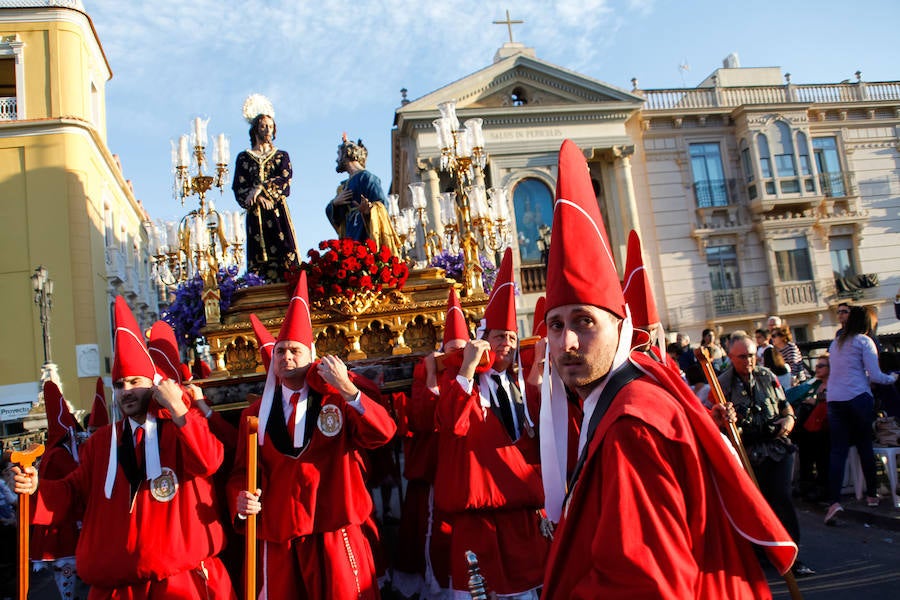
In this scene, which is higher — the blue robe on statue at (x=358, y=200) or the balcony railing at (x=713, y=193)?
the balcony railing at (x=713, y=193)

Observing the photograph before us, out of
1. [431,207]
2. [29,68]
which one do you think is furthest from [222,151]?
[29,68]

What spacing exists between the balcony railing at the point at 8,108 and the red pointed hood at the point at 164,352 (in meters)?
21.4

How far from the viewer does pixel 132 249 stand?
102ft

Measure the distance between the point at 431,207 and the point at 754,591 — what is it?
2038 cm

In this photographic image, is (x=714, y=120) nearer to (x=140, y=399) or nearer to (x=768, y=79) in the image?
(x=768, y=79)

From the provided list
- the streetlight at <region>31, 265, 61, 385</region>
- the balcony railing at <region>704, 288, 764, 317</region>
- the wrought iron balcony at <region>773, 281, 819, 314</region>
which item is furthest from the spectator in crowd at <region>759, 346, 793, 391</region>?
the wrought iron balcony at <region>773, 281, 819, 314</region>

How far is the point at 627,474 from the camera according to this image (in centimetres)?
178

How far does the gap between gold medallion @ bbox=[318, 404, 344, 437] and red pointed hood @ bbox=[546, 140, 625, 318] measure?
2186 millimetres

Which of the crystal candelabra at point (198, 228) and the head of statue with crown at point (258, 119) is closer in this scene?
the crystal candelabra at point (198, 228)

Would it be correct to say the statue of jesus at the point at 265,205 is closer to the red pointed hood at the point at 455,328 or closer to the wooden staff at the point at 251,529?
the red pointed hood at the point at 455,328

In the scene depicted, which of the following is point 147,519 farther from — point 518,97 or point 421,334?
point 518,97

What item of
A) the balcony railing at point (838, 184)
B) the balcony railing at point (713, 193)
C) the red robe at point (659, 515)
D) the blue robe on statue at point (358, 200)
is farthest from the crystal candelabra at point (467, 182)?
the balcony railing at point (838, 184)

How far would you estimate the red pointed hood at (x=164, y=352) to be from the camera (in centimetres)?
511

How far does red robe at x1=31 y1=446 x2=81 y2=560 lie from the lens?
514 cm
